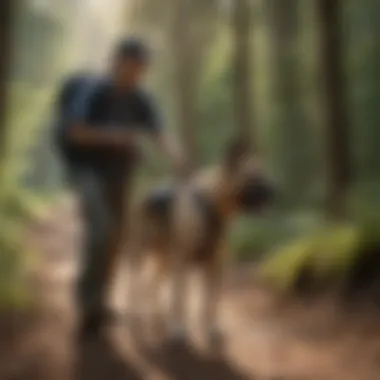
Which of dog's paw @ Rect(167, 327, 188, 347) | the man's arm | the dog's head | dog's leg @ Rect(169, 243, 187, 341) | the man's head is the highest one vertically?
the man's head

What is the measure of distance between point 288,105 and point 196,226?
0.30 metres

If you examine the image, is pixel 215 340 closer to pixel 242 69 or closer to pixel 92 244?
pixel 92 244

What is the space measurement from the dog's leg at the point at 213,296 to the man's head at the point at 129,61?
374 millimetres

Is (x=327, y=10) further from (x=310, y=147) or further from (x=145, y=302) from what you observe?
(x=145, y=302)

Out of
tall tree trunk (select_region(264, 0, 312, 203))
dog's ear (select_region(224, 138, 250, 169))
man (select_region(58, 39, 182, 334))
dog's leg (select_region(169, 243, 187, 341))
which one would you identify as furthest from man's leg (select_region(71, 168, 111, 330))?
tall tree trunk (select_region(264, 0, 312, 203))

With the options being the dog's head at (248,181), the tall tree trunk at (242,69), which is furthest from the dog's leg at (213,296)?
the tall tree trunk at (242,69)

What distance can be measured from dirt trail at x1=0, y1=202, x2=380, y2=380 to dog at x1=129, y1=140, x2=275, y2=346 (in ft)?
0.15

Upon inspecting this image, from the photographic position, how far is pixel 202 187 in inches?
57.8

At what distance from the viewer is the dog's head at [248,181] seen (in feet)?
4.82

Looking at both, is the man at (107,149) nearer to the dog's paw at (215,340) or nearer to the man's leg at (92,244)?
the man's leg at (92,244)

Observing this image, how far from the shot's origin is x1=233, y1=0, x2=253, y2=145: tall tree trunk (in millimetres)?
1473

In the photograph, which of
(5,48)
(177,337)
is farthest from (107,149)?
(177,337)

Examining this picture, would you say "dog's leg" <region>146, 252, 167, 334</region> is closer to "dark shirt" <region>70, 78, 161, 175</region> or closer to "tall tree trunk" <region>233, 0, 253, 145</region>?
"dark shirt" <region>70, 78, 161, 175</region>

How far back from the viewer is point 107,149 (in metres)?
1.44
